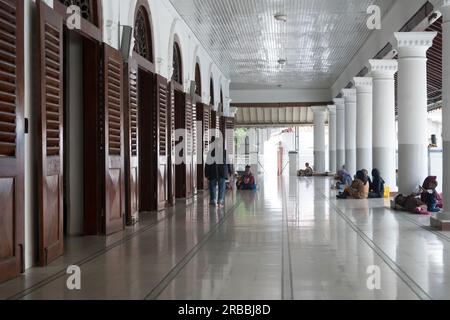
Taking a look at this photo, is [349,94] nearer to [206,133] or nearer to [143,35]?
[206,133]

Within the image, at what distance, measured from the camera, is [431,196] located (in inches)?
410

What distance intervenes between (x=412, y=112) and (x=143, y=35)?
527cm

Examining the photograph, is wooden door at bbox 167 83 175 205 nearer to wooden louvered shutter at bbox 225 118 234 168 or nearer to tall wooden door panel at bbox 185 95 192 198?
tall wooden door panel at bbox 185 95 192 198

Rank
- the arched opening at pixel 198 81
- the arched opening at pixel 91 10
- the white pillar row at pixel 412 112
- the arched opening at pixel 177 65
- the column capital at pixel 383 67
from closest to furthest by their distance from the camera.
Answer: the arched opening at pixel 91 10 < the white pillar row at pixel 412 112 < the arched opening at pixel 177 65 < the column capital at pixel 383 67 < the arched opening at pixel 198 81

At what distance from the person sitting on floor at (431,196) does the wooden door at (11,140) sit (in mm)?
7368

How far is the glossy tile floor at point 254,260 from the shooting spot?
4.70m

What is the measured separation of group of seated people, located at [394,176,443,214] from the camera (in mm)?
10344

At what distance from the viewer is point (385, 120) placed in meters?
14.3

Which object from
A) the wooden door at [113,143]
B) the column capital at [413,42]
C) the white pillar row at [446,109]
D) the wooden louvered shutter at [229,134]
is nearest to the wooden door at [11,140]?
the wooden door at [113,143]

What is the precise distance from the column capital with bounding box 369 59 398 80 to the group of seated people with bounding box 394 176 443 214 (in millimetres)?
4392

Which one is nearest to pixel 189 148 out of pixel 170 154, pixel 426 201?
pixel 170 154

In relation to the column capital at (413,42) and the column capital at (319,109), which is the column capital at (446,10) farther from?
the column capital at (319,109)

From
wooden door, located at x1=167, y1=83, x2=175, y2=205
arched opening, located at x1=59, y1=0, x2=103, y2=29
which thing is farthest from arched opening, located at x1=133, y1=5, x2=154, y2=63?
arched opening, located at x1=59, y1=0, x2=103, y2=29
